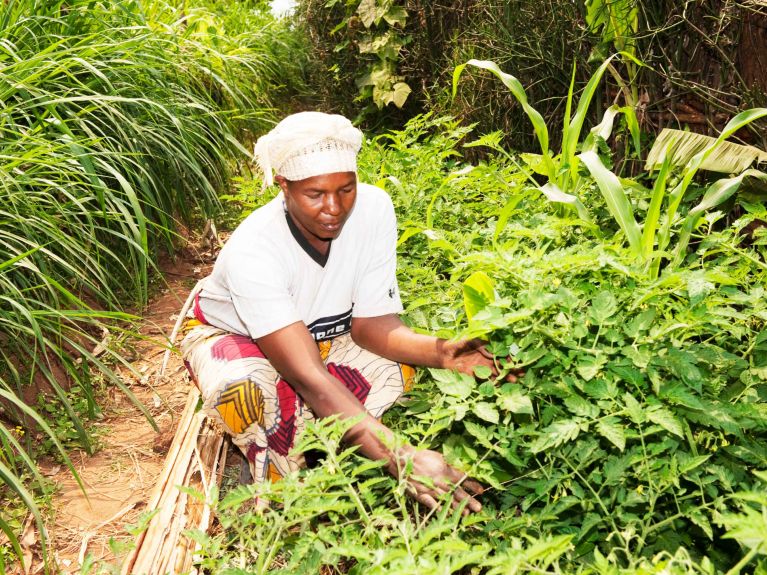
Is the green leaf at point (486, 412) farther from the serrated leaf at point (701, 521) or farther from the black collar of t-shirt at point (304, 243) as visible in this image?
the black collar of t-shirt at point (304, 243)

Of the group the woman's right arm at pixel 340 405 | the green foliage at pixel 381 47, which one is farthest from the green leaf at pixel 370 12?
the woman's right arm at pixel 340 405

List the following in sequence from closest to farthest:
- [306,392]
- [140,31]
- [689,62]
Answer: [306,392] < [689,62] < [140,31]

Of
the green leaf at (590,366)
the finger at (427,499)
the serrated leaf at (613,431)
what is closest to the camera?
the serrated leaf at (613,431)

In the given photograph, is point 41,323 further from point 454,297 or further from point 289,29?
point 289,29

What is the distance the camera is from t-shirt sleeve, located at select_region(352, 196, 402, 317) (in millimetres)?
2332

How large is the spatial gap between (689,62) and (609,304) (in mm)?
1737

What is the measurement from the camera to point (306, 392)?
6.69 feet

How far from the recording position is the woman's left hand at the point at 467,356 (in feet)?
6.19

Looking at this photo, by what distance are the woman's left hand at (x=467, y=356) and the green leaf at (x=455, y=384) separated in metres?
0.24

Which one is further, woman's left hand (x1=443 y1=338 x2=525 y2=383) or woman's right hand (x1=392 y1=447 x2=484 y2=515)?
woman's left hand (x1=443 y1=338 x2=525 y2=383)

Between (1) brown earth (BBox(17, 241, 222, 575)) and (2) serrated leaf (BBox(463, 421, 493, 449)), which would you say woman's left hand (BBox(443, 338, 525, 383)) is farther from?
(1) brown earth (BBox(17, 241, 222, 575))

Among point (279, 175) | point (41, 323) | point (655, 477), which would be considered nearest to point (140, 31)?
point (41, 323)

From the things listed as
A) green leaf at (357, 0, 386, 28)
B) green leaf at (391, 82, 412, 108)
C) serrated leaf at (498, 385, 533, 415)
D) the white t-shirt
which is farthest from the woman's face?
green leaf at (357, 0, 386, 28)

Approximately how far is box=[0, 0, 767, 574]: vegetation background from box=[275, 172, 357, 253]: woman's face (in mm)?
355
